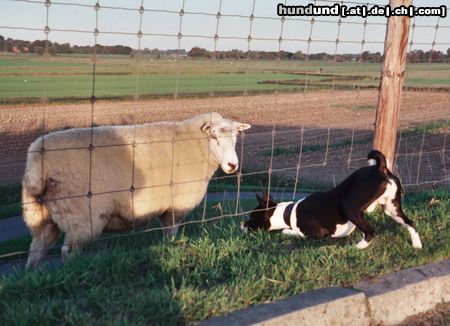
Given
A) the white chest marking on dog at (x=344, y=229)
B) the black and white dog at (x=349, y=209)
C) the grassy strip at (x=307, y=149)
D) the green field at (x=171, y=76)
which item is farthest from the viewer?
the grassy strip at (x=307, y=149)

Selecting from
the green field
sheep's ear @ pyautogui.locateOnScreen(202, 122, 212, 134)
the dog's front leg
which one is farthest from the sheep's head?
the dog's front leg

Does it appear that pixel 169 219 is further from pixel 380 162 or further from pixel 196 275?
pixel 196 275

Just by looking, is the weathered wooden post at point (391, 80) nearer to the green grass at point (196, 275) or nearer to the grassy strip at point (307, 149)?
the green grass at point (196, 275)

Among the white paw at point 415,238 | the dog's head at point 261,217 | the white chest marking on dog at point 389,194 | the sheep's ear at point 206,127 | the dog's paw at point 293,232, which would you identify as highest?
the sheep's ear at point 206,127

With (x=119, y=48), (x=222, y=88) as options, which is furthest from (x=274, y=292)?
(x=222, y=88)

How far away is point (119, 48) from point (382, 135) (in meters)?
2.93

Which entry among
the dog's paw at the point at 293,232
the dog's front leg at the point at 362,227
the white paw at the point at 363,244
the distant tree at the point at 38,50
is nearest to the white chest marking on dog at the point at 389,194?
the dog's front leg at the point at 362,227

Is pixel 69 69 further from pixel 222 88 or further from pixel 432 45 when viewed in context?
pixel 222 88

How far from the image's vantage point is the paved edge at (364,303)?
11.5 feet

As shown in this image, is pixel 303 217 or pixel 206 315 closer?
pixel 206 315

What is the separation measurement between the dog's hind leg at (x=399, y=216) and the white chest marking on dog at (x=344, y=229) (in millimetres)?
328

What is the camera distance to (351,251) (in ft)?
15.3

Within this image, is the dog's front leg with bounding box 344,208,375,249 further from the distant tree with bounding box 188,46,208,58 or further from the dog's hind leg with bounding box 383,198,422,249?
the distant tree with bounding box 188,46,208,58

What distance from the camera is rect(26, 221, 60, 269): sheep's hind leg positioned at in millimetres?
5918
